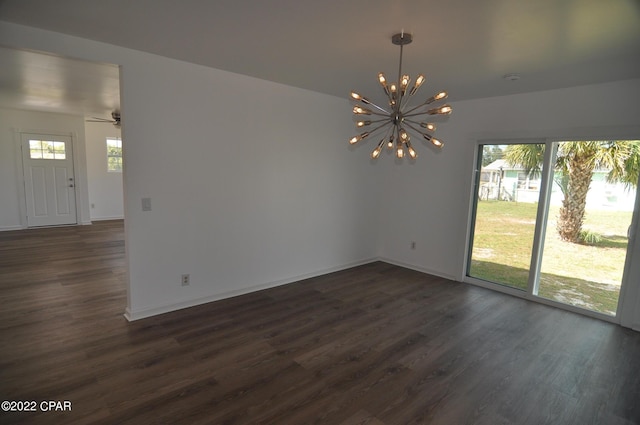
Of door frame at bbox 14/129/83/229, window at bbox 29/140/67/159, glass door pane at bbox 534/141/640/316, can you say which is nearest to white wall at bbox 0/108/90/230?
door frame at bbox 14/129/83/229

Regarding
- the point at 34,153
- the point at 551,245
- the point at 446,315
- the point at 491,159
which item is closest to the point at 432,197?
the point at 491,159

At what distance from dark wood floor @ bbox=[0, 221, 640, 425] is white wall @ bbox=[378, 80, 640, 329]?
948 millimetres

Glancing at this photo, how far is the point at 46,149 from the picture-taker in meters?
7.39

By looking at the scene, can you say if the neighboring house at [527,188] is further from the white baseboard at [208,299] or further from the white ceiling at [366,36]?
the white baseboard at [208,299]

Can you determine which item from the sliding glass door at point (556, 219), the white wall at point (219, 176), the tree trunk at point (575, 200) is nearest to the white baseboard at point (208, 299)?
the white wall at point (219, 176)

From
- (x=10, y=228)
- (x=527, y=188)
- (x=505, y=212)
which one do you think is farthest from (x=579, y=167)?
(x=10, y=228)

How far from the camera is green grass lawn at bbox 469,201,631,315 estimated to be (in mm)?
3709

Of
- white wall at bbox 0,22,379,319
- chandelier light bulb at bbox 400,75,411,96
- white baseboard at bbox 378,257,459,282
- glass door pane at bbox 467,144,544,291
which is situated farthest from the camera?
white baseboard at bbox 378,257,459,282

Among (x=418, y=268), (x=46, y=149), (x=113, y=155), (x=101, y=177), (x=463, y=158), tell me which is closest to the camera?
(x=463, y=158)

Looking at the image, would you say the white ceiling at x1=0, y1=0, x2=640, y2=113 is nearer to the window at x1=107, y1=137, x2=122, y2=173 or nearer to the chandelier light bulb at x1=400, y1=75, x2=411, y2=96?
the chandelier light bulb at x1=400, y1=75, x2=411, y2=96

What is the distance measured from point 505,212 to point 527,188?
0.42 m

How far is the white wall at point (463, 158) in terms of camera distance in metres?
3.48

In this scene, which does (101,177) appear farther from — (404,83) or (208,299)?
(404,83)

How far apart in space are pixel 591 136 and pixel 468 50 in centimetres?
208
